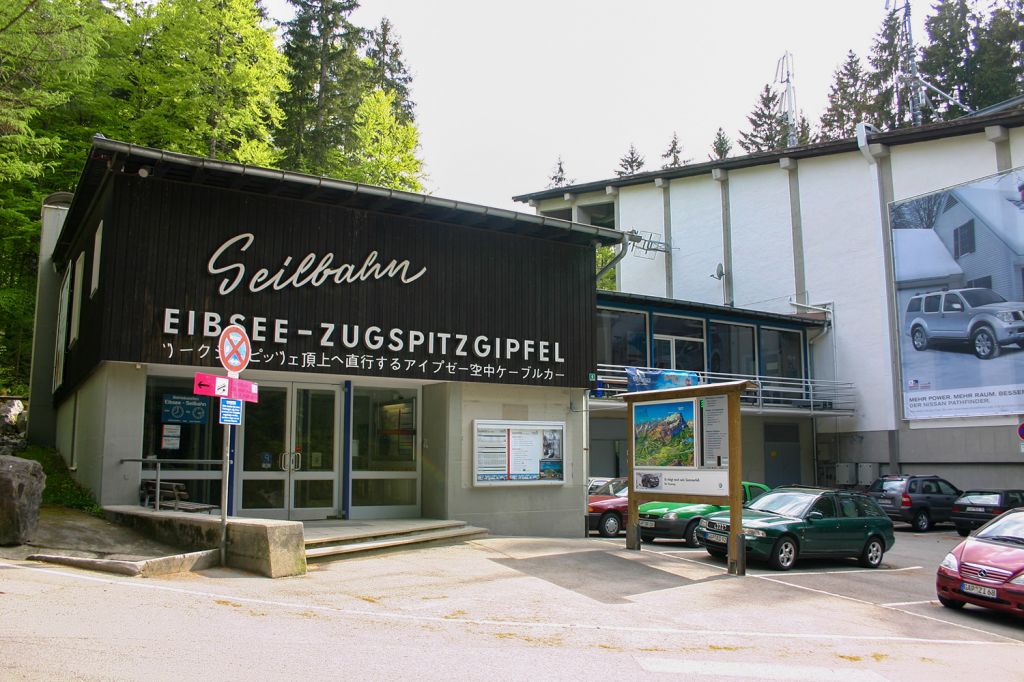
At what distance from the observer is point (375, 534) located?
1313cm

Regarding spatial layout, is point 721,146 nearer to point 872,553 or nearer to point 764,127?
point 764,127

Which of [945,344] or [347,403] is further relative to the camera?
[945,344]

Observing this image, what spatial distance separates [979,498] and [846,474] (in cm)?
816

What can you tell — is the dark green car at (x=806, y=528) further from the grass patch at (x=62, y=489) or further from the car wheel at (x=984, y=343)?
the car wheel at (x=984, y=343)

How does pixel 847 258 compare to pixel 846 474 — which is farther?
pixel 847 258

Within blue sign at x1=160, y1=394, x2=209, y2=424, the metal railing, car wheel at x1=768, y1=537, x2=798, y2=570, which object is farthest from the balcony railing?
the metal railing

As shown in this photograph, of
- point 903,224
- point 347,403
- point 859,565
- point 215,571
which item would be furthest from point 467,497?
point 903,224

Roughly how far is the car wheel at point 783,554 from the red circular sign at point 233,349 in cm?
913

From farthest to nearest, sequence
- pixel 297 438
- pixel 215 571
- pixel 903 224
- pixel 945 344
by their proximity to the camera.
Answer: pixel 903 224 < pixel 945 344 < pixel 297 438 < pixel 215 571

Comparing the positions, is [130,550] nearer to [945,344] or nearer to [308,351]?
[308,351]

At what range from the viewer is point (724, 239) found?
3644 centimetres

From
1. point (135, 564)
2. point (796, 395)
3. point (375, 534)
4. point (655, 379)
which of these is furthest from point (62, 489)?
point (796, 395)

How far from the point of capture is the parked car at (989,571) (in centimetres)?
1076

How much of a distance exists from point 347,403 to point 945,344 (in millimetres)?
21890
